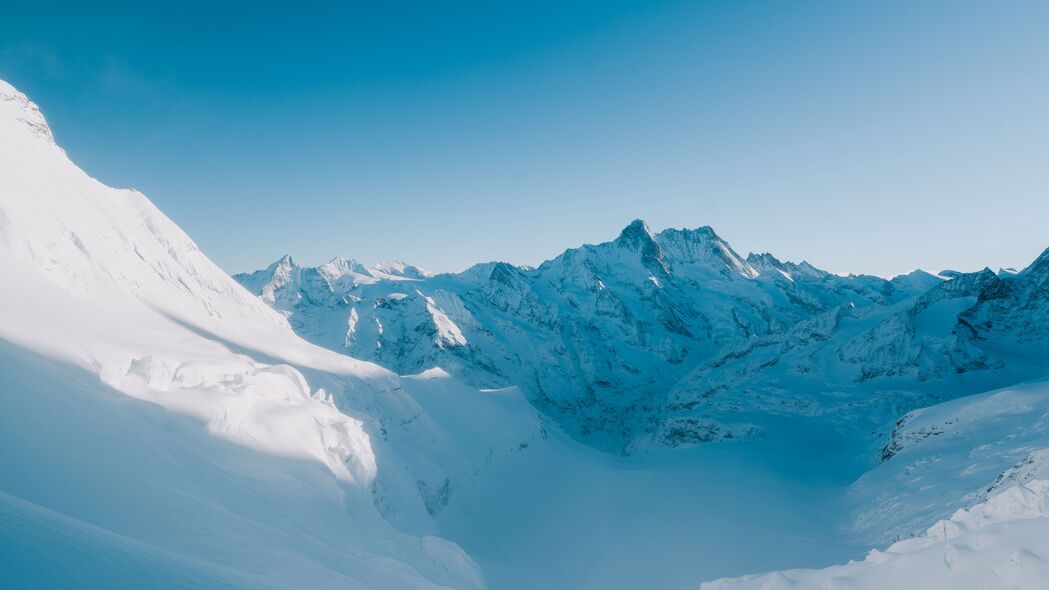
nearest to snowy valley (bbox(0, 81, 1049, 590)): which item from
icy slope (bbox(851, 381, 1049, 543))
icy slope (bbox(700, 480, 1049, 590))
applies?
icy slope (bbox(700, 480, 1049, 590))

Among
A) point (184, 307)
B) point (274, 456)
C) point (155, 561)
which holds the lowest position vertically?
point (155, 561)

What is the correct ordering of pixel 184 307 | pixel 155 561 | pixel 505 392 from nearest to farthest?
pixel 155 561 → pixel 184 307 → pixel 505 392

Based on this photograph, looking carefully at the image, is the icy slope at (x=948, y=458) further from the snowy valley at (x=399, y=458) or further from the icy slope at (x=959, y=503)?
the snowy valley at (x=399, y=458)

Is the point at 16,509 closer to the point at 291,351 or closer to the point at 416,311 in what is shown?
the point at 291,351

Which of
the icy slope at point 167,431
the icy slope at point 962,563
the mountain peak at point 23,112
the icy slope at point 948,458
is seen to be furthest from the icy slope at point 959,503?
the mountain peak at point 23,112

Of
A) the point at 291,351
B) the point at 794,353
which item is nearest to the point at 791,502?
the point at 291,351

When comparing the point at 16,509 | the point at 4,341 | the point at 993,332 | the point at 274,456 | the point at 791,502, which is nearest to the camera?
the point at 16,509
